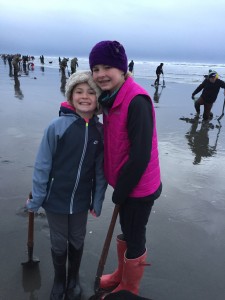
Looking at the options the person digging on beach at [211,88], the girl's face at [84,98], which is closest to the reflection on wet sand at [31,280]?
the girl's face at [84,98]

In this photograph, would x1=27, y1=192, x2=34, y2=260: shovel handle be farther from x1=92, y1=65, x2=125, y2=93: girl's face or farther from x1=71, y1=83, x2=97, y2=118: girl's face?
x1=92, y1=65, x2=125, y2=93: girl's face

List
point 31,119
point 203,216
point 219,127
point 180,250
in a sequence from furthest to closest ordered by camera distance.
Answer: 1. point 219,127
2. point 31,119
3. point 203,216
4. point 180,250

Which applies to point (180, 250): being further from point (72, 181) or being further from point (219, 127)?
point (219, 127)

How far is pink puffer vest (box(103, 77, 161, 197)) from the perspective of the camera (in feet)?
7.10

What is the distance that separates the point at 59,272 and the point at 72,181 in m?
0.89

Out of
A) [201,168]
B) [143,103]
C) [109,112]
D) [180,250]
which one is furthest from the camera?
[201,168]

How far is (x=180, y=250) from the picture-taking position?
3373 mm

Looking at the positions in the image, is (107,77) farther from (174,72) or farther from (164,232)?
(174,72)

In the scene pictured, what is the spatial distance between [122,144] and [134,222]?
688 mm

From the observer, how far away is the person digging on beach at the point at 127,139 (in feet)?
6.96

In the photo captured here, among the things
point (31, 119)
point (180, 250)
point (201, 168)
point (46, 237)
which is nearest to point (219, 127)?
point (201, 168)

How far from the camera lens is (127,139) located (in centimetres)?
223

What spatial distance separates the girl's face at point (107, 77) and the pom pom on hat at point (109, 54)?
33 mm

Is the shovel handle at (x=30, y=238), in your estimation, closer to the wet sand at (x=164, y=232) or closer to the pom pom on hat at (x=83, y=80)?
the wet sand at (x=164, y=232)
